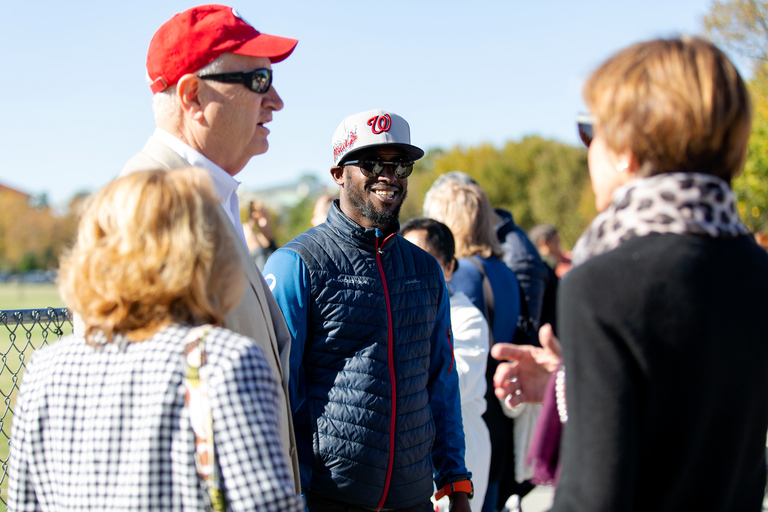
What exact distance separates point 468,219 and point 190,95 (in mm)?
2382

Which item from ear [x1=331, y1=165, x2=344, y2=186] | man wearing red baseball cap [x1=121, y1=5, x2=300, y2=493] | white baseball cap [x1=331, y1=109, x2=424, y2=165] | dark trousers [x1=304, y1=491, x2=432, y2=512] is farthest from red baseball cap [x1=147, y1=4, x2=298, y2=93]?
dark trousers [x1=304, y1=491, x2=432, y2=512]

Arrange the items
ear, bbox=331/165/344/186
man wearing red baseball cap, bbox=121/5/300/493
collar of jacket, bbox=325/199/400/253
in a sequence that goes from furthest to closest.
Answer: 1. ear, bbox=331/165/344/186
2. collar of jacket, bbox=325/199/400/253
3. man wearing red baseball cap, bbox=121/5/300/493

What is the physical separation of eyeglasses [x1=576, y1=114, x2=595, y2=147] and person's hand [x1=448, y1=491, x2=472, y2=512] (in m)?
1.63

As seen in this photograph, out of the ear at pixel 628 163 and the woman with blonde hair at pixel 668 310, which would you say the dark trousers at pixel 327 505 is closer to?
the woman with blonde hair at pixel 668 310

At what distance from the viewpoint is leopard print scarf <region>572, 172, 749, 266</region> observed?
1215 millimetres

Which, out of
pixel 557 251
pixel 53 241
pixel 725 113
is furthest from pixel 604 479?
pixel 53 241

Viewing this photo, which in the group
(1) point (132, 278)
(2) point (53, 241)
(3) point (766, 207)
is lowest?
(2) point (53, 241)

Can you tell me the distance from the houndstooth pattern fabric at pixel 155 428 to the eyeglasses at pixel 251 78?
0.96 metres

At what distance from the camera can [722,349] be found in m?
A: 1.20

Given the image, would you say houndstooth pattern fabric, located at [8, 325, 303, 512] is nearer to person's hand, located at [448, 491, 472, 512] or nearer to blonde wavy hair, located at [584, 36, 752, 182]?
blonde wavy hair, located at [584, 36, 752, 182]

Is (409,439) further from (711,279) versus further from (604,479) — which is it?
(711,279)

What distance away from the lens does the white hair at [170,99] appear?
199 cm

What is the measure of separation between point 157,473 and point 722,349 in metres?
1.11

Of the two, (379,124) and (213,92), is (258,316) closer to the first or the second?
(213,92)
